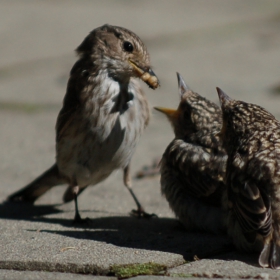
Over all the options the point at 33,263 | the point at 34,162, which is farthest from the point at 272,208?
the point at 34,162

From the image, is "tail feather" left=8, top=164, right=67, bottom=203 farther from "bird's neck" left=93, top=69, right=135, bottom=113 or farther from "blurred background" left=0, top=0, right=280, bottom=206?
"bird's neck" left=93, top=69, right=135, bottom=113

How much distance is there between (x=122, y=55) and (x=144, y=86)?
13.1 ft

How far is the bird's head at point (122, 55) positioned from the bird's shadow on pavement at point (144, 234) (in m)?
1.08

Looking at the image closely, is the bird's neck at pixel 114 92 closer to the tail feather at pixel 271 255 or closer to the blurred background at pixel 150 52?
the blurred background at pixel 150 52

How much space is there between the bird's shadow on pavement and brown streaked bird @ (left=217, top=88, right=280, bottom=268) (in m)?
0.16

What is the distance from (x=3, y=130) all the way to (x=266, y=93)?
3.23 meters

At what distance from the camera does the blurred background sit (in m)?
8.44

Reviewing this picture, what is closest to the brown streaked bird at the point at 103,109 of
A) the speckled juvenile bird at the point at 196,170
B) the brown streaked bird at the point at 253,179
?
the speckled juvenile bird at the point at 196,170

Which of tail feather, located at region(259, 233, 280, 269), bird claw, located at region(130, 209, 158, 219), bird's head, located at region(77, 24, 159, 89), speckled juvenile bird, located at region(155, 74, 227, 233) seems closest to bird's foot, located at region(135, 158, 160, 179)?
bird claw, located at region(130, 209, 158, 219)

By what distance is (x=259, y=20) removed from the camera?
13117mm

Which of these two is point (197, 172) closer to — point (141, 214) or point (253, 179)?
point (141, 214)

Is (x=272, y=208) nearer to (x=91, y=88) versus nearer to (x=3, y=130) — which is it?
(x=91, y=88)

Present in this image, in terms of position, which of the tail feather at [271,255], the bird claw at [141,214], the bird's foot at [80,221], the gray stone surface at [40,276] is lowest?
the bird claw at [141,214]

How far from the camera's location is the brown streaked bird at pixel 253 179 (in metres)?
4.42
